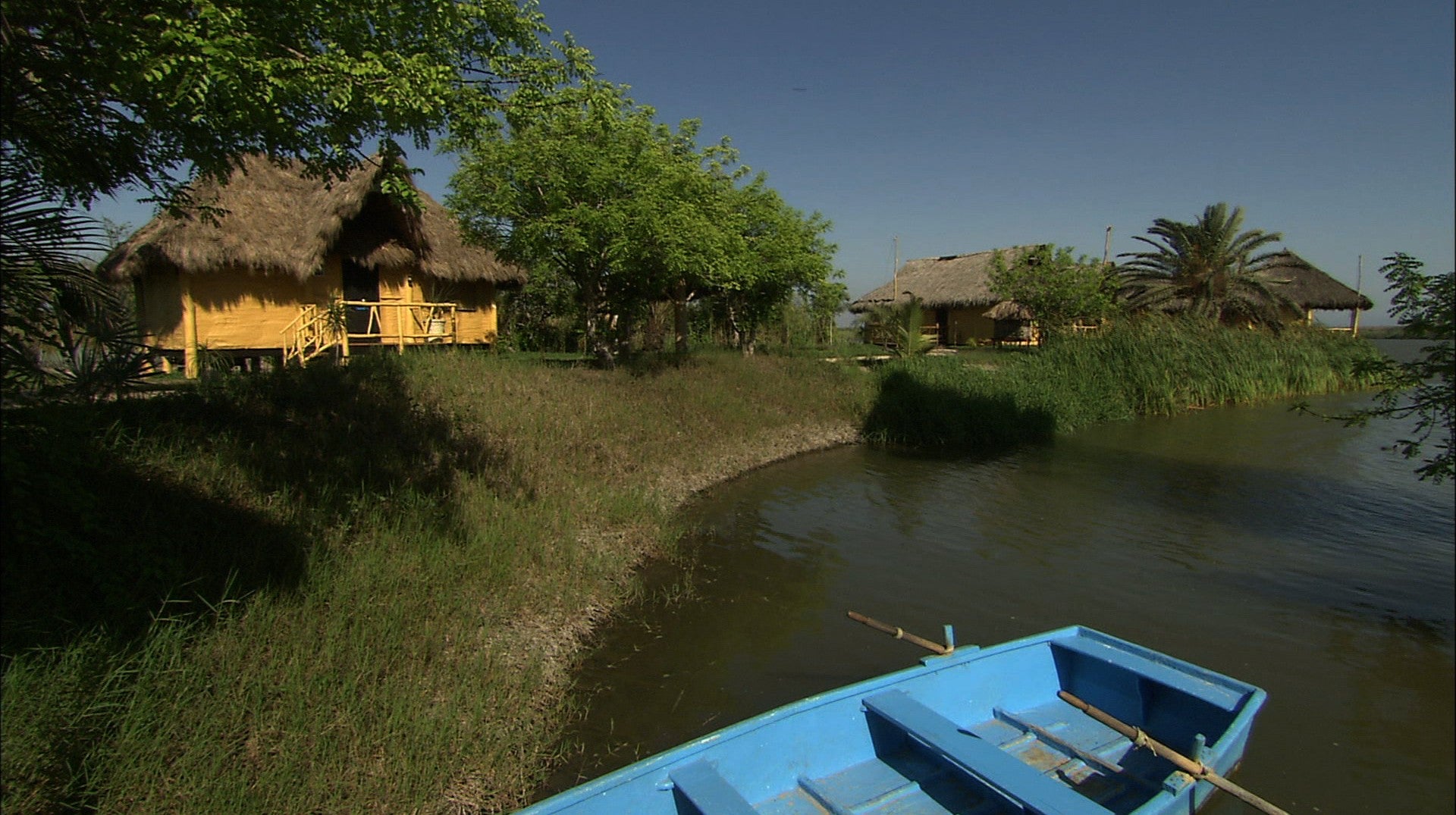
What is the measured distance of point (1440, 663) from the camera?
2.32 metres

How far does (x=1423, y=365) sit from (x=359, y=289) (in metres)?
18.3

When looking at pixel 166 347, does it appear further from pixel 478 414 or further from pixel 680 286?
pixel 680 286

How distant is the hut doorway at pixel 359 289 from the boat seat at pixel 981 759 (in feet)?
51.8

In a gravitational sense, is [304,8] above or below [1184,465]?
above

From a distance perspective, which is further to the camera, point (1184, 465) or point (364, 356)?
point (1184, 465)

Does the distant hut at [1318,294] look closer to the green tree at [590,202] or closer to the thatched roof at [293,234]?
the green tree at [590,202]

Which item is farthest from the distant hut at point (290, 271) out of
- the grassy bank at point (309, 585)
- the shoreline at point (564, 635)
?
the shoreline at point (564, 635)

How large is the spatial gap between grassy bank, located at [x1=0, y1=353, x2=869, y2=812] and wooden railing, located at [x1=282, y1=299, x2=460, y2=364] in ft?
18.4

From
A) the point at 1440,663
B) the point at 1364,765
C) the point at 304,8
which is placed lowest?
the point at 1364,765

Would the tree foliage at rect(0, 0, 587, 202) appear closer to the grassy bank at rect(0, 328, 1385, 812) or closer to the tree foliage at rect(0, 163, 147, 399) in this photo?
the tree foliage at rect(0, 163, 147, 399)

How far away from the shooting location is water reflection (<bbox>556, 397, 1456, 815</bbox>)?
4492mm

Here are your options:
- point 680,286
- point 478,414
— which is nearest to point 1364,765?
point 478,414

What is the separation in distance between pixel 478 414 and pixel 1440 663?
934 centimetres

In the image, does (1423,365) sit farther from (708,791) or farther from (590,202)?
(590,202)
